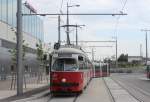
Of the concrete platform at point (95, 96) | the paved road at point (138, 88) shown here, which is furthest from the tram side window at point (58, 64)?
the paved road at point (138, 88)

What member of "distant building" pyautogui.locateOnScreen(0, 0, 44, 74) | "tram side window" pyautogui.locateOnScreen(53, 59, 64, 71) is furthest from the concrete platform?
"distant building" pyautogui.locateOnScreen(0, 0, 44, 74)

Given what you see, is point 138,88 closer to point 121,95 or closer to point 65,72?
point 121,95

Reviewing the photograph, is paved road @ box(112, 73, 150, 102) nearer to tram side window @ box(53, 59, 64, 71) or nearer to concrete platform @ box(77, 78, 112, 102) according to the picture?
concrete platform @ box(77, 78, 112, 102)

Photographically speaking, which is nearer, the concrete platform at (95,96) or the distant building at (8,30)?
the concrete platform at (95,96)

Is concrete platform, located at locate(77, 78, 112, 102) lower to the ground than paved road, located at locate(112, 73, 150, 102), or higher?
higher

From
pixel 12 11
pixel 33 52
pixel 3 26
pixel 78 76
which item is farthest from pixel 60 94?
pixel 33 52

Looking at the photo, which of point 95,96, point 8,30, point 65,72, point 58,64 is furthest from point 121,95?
point 8,30

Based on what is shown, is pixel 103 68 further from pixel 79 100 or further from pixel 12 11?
pixel 79 100

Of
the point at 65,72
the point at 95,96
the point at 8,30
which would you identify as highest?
the point at 8,30

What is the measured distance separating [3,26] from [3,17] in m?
1.14

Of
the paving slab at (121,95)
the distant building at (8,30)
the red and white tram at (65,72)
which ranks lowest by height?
the paving slab at (121,95)

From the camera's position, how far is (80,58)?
103 feet

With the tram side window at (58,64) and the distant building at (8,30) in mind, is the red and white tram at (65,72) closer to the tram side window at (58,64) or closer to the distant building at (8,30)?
the tram side window at (58,64)

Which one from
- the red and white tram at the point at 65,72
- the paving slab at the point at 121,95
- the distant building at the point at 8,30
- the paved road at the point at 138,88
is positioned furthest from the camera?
the distant building at the point at 8,30
